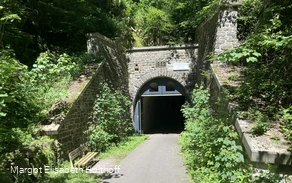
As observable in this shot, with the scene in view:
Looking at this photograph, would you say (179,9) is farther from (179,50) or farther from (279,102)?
(279,102)

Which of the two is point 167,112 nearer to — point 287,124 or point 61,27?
point 61,27

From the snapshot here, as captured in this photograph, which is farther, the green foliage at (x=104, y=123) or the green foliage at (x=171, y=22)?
the green foliage at (x=171, y=22)

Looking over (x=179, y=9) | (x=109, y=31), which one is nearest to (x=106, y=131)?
(x=109, y=31)

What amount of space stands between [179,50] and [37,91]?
8.21 metres

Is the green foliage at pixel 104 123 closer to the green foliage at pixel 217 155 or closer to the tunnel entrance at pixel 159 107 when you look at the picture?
the green foliage at pixel 217 155

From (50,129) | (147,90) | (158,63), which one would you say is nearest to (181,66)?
(158,63)

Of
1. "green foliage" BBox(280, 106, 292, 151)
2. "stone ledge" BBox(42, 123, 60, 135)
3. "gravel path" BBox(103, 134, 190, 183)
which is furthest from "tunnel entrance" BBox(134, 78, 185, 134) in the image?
"green foliage" BBox(280, 106, 292, 151)

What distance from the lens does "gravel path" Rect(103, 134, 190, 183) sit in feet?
17.6

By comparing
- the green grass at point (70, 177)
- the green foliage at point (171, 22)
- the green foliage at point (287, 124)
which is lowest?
the green grass at point (70, 177)

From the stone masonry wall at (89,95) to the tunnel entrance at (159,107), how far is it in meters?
1.61

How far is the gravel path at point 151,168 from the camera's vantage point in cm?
535

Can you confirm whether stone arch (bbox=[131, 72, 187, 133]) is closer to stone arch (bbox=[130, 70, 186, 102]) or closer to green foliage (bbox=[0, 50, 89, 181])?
stone arch (bbox=[130, 70, 186, 102])

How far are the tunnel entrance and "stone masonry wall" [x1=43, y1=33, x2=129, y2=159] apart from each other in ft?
5.27

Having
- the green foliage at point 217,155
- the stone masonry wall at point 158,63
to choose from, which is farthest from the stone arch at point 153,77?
the green foliage at point 217,155
